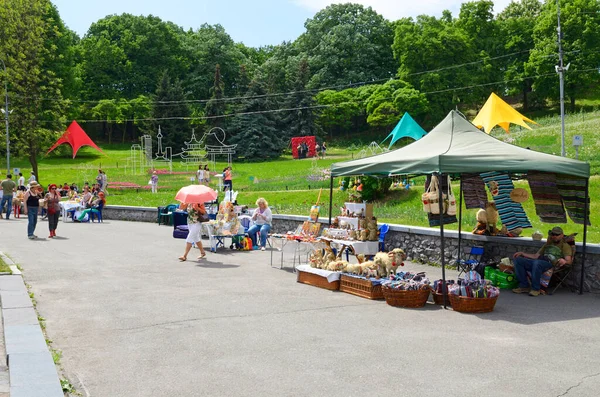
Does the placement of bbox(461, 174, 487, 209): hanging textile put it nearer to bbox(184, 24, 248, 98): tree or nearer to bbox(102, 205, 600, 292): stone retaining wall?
bbox(102, 205, 600, 292): stone retaining wall

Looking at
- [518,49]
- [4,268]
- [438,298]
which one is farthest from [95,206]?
[518,49]

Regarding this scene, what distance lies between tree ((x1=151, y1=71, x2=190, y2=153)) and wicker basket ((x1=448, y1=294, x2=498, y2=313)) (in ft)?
196

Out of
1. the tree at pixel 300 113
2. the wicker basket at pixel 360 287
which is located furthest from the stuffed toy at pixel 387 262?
the tree at pixel 300 113

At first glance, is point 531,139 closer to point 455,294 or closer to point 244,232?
point 244,232

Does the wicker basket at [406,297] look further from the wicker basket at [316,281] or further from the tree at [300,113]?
the tree at [300,113]

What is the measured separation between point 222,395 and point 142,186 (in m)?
35.5

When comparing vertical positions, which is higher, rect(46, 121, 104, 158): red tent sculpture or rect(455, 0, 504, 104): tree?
rect(455, 0, 504, 104): tree

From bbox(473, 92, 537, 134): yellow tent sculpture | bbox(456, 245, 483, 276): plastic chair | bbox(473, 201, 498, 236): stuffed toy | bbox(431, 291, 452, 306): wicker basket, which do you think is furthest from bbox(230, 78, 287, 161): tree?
bbox(431, 291, 452, 306): wicker basket

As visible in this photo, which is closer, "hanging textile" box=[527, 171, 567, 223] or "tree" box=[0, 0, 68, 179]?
"hanging textile" box=[527, 171, 567, 223]

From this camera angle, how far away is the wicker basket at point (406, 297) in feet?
31.6

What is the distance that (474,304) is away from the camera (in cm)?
927

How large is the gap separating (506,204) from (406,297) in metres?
4.43

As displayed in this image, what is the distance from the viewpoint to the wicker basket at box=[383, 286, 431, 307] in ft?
31.6

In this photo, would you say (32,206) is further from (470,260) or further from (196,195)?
(470,260)
